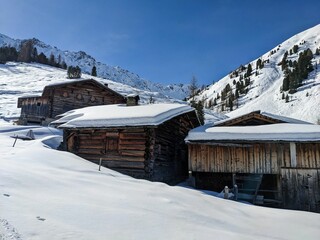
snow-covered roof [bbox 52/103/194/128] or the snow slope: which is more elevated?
the snow slope

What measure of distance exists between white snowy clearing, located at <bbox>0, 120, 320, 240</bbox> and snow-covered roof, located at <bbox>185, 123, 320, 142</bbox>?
5.52 m

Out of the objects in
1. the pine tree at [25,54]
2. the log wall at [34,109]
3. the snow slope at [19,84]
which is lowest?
the log wall at [34,109]

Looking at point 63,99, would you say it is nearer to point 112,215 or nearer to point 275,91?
point 112,215

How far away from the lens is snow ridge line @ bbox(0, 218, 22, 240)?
3935mm

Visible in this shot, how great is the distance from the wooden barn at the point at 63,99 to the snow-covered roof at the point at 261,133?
18980 millimetres

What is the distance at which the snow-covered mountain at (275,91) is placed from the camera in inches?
2302

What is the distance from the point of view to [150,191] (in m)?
9.48

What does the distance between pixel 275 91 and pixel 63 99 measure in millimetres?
59478

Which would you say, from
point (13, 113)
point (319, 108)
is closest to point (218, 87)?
point (319, 108)

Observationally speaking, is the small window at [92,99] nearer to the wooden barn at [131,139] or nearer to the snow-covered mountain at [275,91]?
the wooden barn at [131,139]

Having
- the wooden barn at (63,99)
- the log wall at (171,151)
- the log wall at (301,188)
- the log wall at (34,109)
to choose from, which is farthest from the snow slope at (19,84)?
the log wall at (301,188)

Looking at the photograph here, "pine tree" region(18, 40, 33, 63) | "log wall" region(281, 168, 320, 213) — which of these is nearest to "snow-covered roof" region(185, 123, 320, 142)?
"log wall" region(281, 168, 320, 213)

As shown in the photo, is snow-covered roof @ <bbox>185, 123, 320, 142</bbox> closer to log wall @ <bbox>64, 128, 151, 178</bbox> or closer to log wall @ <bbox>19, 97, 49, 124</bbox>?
log wall @ <bbox>64, 128, 151, 178</bbox>

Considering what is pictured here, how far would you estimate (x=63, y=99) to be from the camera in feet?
107
